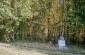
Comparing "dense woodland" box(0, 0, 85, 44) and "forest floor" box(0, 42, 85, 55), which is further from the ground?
"dense woodland" box(0, 0, 85, 44)

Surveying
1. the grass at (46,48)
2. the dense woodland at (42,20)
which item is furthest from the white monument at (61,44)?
the dense woodland at (42,20)

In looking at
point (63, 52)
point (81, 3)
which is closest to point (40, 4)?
point (81, 3)

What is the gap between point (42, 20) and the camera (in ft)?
45.2

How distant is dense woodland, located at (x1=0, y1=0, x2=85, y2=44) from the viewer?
13.3m

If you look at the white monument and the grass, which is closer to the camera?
the grass

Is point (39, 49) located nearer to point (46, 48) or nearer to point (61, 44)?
point (46, 48)

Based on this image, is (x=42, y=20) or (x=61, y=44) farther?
(x=42, y=20)

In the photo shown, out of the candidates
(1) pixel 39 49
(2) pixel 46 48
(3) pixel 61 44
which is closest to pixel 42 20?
(3) pixel 61 44

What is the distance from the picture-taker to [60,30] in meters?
13.9

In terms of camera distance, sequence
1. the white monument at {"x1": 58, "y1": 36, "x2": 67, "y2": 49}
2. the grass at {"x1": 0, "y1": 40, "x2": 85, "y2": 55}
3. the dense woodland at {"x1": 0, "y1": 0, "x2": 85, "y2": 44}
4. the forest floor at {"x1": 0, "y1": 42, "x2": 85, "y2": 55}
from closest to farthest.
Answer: the forest floor at {"x1": 0, "y1": 42, "x2": 85, "y2": 55}, the grass at {"x1": 0, "y1": 40, "x2": 85, "y2": 55}, the white monument at {"x1": 58, "y1": 36, "x2": 67, "y2": 49}, the dense woodland at {"x1": 0, "y1": 0, "x2": 85, "y2": 44}

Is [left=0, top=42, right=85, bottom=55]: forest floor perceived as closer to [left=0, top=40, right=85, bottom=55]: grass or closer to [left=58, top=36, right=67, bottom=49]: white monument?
[left=0, top=40, right=85, bottom=55]: grass

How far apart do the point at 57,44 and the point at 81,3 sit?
98.3 inches

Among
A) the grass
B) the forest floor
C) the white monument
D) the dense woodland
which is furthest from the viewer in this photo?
→ the dense woodland

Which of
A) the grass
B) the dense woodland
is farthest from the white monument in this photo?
the dense woodland
